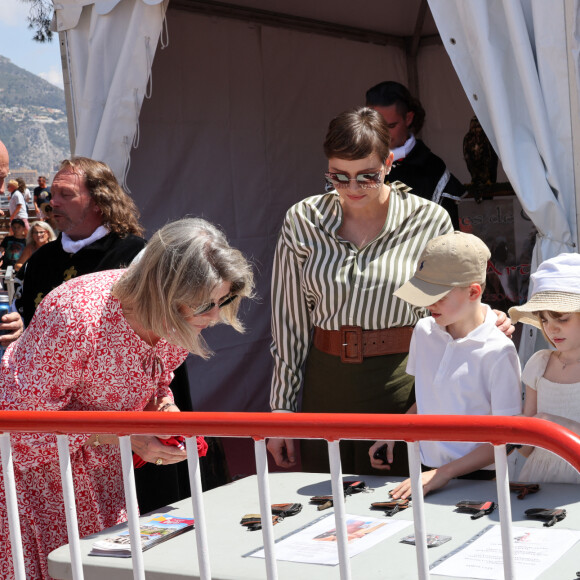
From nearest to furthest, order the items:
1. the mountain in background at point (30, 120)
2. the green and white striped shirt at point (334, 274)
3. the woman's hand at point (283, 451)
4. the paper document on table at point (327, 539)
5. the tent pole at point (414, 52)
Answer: the paper document on table at point (327, 539), the green and white striped shirt at point (334, 274), the woman's hand at point (283, 451), the tent pole at point (414, 52), the mountain in background at point (30, 120)

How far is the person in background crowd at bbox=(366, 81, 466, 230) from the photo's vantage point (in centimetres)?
384

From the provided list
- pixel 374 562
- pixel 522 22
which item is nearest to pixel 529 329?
pixel 522 22

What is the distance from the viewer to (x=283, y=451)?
3.01 meters

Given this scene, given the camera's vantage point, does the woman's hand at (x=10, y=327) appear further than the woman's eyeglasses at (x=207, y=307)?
Yes

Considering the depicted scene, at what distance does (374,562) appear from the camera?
185 centimetres

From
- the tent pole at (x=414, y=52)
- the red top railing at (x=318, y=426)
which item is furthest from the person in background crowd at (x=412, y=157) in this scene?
the tent pole at (x=414, y=52)

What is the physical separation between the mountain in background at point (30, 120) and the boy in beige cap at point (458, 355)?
136 m

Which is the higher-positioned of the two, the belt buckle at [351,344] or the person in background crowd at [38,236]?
the person in background crowd at [38,236]

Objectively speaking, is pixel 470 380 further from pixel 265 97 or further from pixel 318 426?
pixel 265 97

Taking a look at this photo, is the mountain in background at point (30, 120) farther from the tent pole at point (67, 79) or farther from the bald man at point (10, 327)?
the bald man at point (10, 327)

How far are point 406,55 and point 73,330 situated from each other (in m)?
5.27

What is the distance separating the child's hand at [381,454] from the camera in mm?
2686

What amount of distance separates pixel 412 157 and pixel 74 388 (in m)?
A: 2.10

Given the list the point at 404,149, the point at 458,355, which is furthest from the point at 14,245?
the point at 458,355
